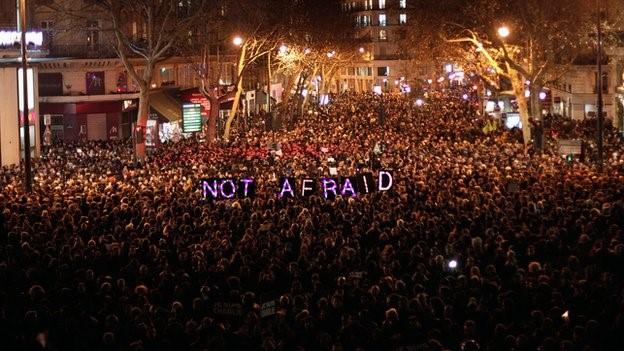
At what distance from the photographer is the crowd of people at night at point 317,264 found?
41.8 ft

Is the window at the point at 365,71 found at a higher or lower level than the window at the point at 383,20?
lower

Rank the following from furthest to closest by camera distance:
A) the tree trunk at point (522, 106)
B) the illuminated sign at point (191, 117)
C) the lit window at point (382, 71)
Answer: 1. the lit window at point (382, 71)
2. the tree trunk at point (522, 106)
3. the illuminated sign at point (191, 117)

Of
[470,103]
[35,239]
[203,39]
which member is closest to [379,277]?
[35,239]

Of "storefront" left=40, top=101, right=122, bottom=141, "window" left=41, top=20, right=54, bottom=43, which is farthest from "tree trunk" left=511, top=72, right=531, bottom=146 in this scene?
"window" left=41, top=20, right=54, bottom=43

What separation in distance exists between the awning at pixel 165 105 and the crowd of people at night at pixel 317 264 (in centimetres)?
2452

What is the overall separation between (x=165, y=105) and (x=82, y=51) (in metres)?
7.76

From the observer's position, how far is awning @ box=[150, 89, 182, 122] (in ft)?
177

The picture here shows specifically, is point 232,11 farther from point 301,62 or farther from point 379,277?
point 379,277

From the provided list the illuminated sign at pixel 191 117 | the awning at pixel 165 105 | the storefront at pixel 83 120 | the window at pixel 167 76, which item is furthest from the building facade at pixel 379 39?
the illuminated sign at pixel 191 117

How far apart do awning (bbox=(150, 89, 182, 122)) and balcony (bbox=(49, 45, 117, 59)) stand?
5.01 metres

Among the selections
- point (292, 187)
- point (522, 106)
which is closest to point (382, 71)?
point (522, 106)

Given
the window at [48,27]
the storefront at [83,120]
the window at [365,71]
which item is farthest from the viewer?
the window at [365,71]

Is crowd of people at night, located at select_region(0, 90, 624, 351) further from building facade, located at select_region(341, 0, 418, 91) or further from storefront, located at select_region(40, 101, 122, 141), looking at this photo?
building facade, located at select_region(341, 0, 418, 91)

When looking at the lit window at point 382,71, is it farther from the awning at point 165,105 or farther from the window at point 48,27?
the window at point 48,27
